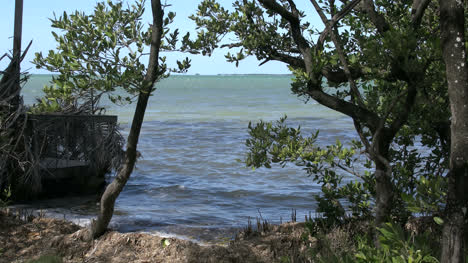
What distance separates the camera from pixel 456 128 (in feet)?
14.5

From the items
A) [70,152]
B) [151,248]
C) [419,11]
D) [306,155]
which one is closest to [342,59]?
[419,11]

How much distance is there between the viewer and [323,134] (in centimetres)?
2825

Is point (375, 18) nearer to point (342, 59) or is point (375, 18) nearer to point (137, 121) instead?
point (342, 59)

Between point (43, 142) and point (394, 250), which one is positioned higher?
point (43, 142)

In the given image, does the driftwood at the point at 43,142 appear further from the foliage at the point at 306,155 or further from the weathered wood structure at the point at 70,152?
the foliage at the point at 306,155

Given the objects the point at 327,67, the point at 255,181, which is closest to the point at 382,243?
the point at 327,67

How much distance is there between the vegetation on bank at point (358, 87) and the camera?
14.9ft

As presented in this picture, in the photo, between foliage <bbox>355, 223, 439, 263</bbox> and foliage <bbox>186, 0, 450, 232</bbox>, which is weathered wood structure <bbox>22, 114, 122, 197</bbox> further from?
foliage <bbox>355, 223, 439, 263</bbox>

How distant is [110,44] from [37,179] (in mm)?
6943

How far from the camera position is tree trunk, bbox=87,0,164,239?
6516 millimetres

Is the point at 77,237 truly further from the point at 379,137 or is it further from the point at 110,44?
the point at 379,137

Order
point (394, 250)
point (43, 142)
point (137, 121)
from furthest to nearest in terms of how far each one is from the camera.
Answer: point (43, 142) → point (137, 121) → point (394, 250)

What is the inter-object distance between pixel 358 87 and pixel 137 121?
8.88 ft

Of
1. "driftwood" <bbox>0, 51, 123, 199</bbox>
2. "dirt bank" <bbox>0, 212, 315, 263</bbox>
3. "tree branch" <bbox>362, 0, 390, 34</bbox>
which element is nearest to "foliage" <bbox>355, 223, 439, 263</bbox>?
"dirt bank" <bbox>0, 212, 315, 263</bbox>
